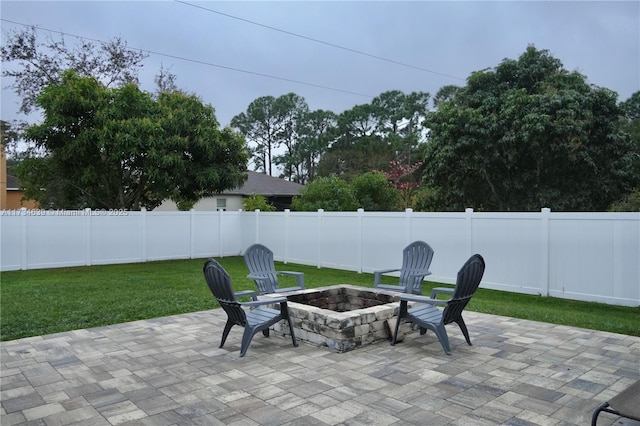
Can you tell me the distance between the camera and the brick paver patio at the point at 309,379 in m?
3.30

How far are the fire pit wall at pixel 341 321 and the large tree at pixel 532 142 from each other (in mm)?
9567

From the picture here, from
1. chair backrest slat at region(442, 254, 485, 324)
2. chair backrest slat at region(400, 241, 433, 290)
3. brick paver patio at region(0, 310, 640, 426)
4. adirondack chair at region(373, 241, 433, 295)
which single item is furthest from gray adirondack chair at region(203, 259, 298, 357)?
chair backrest slat at region(400, 241, 433, 290)

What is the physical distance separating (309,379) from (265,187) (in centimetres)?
2314

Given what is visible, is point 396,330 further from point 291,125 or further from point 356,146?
point 291,125

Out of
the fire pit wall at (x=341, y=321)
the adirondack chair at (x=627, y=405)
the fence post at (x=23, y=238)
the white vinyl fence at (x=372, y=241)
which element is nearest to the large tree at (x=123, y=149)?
the white vinyl fence at (x=372, y=241)

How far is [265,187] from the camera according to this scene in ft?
87.9

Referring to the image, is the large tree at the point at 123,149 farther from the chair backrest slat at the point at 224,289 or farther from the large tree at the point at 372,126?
the large tree at the point at 372,126

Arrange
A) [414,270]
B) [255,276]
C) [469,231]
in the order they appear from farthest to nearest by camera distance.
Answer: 1. [469,231]
2. [414,270]
3. [255,276]

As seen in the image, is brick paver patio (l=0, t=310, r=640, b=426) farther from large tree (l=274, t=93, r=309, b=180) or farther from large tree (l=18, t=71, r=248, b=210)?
large tree (l=274, t=93, r=309, b=180)

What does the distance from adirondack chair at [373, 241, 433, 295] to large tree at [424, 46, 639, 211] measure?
322 inches

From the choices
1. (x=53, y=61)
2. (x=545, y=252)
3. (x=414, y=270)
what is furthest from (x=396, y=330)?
(x=53, y=61)

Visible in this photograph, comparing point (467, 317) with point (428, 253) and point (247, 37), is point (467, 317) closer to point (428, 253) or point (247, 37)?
point (428, 253)

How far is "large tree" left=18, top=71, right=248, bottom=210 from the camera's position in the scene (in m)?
12.9

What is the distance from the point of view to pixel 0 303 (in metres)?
7.54
